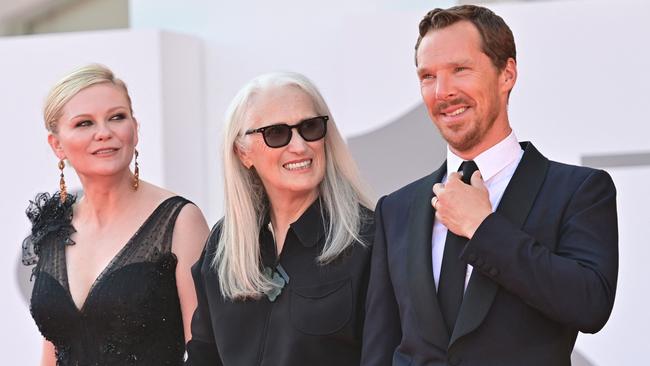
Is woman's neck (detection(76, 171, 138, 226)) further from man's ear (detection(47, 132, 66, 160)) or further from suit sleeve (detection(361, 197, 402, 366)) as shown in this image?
suit sleeve (detection(361, 197, 402, 366))

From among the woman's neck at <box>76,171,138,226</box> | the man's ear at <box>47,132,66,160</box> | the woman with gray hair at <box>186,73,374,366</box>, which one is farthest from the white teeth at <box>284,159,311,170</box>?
the man's ear at <box>47,132,66,160</box>

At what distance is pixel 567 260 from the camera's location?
7.24 ft

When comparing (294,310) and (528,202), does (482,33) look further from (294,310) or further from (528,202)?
(294,310)

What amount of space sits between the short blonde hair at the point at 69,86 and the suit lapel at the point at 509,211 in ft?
5.48

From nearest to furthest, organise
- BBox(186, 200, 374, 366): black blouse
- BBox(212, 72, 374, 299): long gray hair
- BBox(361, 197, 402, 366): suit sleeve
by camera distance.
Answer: BBox(361, 197, 402, 366): suit sleeve < BBox(186, 200, 374, 366): black blouse < BBox(212, 72, 374, 299): long gray hair

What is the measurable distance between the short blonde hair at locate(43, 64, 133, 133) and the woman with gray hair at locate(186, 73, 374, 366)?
67cm

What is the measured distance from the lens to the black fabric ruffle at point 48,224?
12.1ft

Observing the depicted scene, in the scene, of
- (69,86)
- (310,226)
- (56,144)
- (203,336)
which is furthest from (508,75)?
(56,144)

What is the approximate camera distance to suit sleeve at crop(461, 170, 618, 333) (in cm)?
218

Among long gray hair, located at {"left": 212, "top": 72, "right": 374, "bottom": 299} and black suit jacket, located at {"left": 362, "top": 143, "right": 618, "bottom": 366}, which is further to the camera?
long gray hair, located at {"left": 212, "top": 72, "right": 374, "bottom": 299}

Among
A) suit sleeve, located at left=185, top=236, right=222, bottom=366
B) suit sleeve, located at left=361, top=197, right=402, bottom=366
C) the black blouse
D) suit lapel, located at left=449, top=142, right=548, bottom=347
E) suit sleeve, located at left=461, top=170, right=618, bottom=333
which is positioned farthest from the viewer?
suit sleeve, located at left=185, top=236, right=222, bottom=366

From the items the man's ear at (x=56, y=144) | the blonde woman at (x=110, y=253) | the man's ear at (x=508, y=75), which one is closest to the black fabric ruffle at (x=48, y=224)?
the blonde woman at (x=110, y=253)

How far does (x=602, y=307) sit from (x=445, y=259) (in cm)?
37

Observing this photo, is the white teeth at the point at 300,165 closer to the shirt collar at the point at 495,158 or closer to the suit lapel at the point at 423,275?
the suit lapel at the point at 423,275
